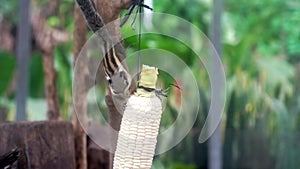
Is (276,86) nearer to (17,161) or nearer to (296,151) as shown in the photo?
(296,151)

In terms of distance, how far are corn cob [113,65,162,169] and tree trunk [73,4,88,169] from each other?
0.51 m

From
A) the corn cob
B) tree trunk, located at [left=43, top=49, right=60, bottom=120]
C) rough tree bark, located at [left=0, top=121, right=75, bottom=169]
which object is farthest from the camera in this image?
tree trunk, located at [left=43, top=49, right=60, bottom=120]

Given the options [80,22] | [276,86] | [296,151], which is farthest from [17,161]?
[276,86]

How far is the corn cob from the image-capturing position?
0.75 meters

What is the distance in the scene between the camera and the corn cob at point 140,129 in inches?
29.7

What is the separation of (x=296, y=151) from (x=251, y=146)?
25 cm

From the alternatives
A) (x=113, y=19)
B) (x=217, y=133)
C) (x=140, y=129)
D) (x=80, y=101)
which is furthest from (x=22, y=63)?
(x=140, y=129)

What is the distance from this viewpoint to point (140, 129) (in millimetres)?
754

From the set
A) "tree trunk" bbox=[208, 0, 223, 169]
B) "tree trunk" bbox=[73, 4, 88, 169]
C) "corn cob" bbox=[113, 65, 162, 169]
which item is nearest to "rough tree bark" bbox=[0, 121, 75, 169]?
"tree trunk" bbox=[73, 4, 88, 169]

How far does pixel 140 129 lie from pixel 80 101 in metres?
0.70

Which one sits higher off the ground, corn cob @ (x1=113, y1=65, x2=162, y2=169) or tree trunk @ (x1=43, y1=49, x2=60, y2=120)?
tree trunk @ (x1=43, y1=49, x2=60, y2=120)

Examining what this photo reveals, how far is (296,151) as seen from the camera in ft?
8.24

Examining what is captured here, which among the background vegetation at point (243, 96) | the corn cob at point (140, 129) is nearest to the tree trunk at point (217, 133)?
the background vegetation at point (243, 96)

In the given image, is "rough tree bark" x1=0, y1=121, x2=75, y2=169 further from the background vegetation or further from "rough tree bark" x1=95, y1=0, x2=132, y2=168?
the background vegetation
